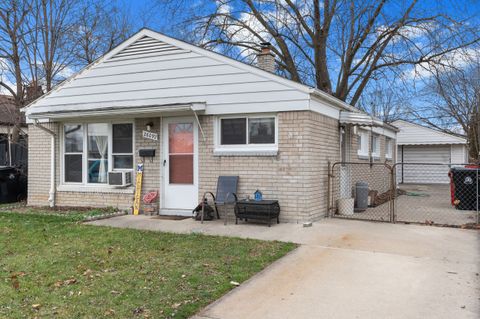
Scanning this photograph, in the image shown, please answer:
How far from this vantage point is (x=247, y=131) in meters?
9.31

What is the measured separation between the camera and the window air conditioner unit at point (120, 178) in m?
10.4

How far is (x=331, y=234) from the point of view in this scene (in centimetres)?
770

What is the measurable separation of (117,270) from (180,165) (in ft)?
15.9

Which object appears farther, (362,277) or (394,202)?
(394,202)

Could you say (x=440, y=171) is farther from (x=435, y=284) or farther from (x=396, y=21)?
(x=435, y=284)

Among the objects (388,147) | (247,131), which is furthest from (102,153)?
(388,147)

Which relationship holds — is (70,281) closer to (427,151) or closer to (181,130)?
(181,130)

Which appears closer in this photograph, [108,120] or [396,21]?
[108,120]

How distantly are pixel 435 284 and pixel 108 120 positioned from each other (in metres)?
8.58

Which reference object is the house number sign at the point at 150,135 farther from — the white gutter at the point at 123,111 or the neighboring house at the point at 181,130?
the white gutter at the point at 123,111

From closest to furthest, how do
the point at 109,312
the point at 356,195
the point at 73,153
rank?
the point at 109,312
the point at 73,153
the point at 356,195

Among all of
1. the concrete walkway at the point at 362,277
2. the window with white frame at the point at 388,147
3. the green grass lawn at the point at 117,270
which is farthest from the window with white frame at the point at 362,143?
the green grass lawn at the point at 117,270

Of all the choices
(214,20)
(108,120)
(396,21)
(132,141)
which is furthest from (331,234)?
(214,20)

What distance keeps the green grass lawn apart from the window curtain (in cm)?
283
